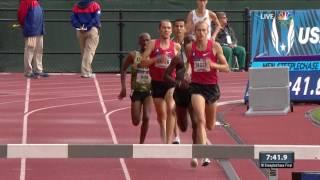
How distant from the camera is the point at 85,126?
16.7 meters

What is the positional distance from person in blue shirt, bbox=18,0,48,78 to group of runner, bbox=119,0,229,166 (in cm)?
980

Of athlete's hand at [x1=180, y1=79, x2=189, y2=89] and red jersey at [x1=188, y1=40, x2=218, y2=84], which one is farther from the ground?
red jersey at [x1=188, y1=40, x2=218, y2=84]

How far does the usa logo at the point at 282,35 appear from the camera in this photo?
70.8 feet

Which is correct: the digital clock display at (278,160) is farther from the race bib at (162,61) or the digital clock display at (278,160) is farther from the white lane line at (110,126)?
the race bib at (162,61)

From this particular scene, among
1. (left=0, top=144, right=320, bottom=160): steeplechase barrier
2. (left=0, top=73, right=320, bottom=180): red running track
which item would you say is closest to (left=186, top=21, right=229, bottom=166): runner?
(left=0, top=73, right=320, bottom=180): red running track

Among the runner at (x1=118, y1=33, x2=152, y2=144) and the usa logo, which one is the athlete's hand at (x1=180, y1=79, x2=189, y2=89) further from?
the usa logo

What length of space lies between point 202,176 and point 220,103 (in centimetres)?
793

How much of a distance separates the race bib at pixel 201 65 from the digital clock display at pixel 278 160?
14.1 ft

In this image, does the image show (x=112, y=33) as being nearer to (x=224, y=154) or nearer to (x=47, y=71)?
(x=47, y=71)

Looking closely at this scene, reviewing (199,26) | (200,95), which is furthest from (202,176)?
(199,26)

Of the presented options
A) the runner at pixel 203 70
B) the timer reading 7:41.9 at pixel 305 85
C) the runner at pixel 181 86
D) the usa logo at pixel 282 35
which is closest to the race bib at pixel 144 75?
the runner at pixel 181 86

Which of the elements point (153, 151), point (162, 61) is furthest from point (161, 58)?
point (153, 151)

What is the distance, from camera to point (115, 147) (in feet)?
28.2

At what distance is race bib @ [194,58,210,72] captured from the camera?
1248 centimetres
